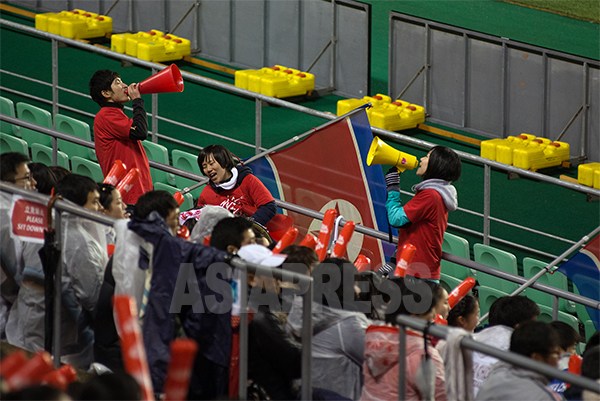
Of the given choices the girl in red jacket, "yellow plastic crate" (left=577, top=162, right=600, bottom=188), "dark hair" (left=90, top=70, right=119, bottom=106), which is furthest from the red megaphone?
"yellow plastic crate" (left=577, top=162, right=600, bottom=188)

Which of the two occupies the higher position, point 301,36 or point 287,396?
point 301,36

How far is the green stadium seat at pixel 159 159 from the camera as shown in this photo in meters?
11.5

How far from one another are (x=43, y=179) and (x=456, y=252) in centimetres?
393

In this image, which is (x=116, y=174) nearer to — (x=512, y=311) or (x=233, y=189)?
(x=233, y=189)

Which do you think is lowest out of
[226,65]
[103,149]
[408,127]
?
[103,149]

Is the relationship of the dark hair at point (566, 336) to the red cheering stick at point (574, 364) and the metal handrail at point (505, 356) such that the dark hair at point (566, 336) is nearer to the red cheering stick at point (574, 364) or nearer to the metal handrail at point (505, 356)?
the red cheering stick at point (574, 364)

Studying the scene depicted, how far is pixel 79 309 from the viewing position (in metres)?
6.96

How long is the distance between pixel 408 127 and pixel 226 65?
3.26 m

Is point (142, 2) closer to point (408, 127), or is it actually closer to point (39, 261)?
point (408, 127)

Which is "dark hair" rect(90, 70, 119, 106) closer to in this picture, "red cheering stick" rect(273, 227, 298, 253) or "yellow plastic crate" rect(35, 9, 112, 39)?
"red cheering stick" rect(273, 227, 298, 253)

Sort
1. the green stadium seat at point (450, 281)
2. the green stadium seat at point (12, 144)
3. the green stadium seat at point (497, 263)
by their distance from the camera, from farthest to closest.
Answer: the green stadium seat at point (12, 144)
the green stadium seat at point (450, 281)
the green stadium seat at point (497, 263)

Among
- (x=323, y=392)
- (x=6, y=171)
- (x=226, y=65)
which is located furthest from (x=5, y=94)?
(x=323, y=392)

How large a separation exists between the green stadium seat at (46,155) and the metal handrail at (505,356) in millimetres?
6473

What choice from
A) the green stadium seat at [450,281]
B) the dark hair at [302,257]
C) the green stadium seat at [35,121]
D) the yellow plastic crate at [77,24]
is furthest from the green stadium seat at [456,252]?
the yellow plastic crate at [77,24]
